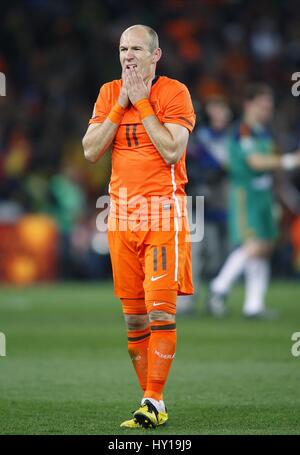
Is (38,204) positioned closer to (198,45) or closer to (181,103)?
(198,45)

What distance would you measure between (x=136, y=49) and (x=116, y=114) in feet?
1.35

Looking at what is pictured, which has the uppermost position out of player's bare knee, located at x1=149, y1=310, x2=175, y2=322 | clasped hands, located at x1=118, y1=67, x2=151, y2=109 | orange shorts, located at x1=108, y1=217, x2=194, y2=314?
clasped hands, located at x1=118, y1=67, x2=151, y2=109

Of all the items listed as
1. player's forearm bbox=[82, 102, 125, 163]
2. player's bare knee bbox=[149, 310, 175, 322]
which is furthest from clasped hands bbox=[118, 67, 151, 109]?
player's bare knee bbox=[149, 310, 175, 322]

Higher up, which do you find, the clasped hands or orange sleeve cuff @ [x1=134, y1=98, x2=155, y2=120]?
the clasped hands

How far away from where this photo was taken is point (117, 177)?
6.57 meters

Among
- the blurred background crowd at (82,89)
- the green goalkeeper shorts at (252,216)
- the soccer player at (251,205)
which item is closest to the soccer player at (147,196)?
the soccer player at (251,205)

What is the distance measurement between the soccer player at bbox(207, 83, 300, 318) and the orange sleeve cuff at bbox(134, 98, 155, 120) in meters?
6.23

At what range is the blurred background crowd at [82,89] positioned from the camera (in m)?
18.2

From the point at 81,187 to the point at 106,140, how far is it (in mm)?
13643

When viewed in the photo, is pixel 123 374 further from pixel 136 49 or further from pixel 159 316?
pixel 136 49

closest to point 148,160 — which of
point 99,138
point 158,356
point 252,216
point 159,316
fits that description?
point 99,138

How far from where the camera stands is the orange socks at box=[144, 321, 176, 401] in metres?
6.33
